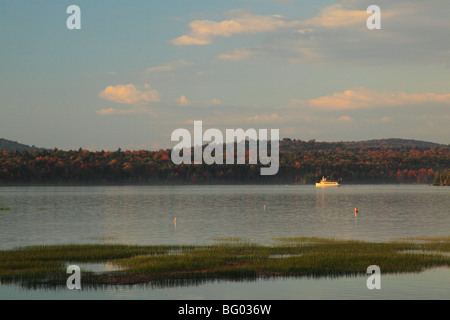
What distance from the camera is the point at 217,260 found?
44062 mm

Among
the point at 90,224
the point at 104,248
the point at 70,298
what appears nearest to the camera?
the point at 70,298

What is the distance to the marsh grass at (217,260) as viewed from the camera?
1526 inches

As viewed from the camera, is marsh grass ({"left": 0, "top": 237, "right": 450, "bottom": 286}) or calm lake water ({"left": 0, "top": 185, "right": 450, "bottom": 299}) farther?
marsh grass ({"left": 0, "top": 237, "right": 450, "bottom": 286})

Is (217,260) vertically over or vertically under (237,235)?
over

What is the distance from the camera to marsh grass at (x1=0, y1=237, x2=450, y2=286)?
3875 centimetres

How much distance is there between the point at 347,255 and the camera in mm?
46688

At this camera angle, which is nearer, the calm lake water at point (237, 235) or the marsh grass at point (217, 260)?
the calm lake water at point (237, 235)

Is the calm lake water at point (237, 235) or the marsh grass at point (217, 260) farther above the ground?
the marsh grass at point (217, 260)
